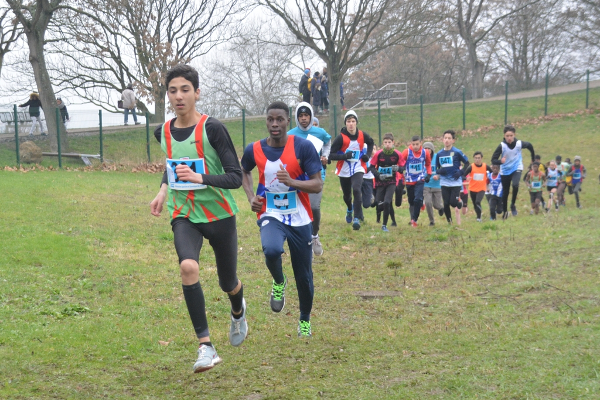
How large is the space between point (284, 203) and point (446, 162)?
8.86 meters

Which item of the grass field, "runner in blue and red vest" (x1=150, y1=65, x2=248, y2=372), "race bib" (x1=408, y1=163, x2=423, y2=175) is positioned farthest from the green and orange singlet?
"race bib" (x1=408, y1=163, x2=423, y2=175)

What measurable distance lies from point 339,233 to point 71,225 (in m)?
5.27

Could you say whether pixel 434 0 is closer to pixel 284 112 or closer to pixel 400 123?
pixel 400 123

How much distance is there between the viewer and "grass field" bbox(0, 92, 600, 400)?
16.6 feet

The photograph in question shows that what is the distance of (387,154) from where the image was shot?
537 inches

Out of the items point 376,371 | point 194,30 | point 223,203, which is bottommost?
point 376,371

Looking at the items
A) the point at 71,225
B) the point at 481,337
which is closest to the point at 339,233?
the point at 71,225

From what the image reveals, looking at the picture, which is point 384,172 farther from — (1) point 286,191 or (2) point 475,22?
(2) point 475,22

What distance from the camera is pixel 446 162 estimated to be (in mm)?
14344

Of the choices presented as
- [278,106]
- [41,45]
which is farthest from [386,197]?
[41,45]

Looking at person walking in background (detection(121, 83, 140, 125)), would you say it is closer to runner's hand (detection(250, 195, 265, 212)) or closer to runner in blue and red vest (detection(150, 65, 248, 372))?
runner's hand (detection(250, 195, 265, 212))

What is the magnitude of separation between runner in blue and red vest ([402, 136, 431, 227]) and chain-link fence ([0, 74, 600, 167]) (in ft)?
32.7

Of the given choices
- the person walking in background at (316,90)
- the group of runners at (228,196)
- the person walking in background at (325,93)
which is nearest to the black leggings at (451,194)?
the group of runners at (228,196)

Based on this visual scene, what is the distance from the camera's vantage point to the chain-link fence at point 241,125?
24391 mm
